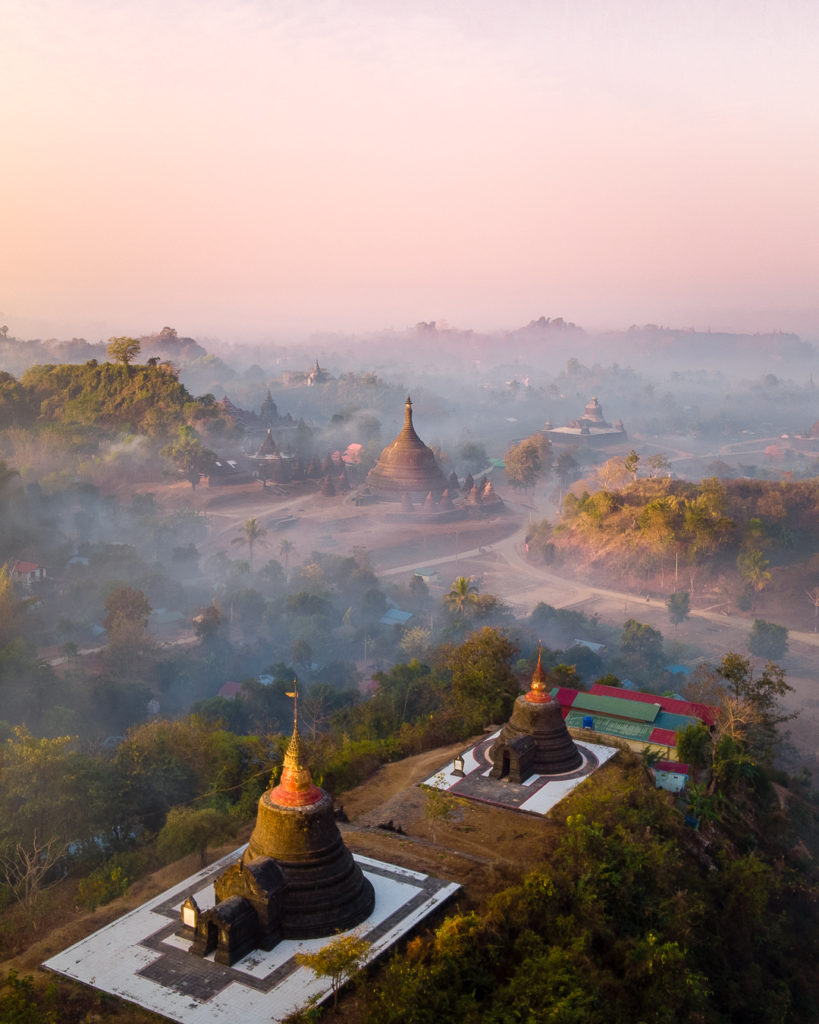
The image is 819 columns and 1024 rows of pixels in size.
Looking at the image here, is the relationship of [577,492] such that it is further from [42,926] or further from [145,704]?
[42,926]

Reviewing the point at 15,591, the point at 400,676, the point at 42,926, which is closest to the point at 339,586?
the point at 15,591

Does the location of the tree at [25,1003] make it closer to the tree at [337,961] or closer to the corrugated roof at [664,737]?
the tree at [337,961]

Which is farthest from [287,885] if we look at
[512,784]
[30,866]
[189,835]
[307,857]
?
[512,784]

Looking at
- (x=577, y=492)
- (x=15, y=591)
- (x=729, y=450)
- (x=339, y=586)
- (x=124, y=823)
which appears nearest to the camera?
(x=124, y=823)

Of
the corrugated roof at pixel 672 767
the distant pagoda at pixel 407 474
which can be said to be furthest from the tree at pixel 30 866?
the distant pagoda at pixel 407 474

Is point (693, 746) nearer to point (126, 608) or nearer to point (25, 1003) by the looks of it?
point (25, 1003)

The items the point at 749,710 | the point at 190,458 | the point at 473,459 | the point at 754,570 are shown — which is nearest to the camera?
the point at 749,710
